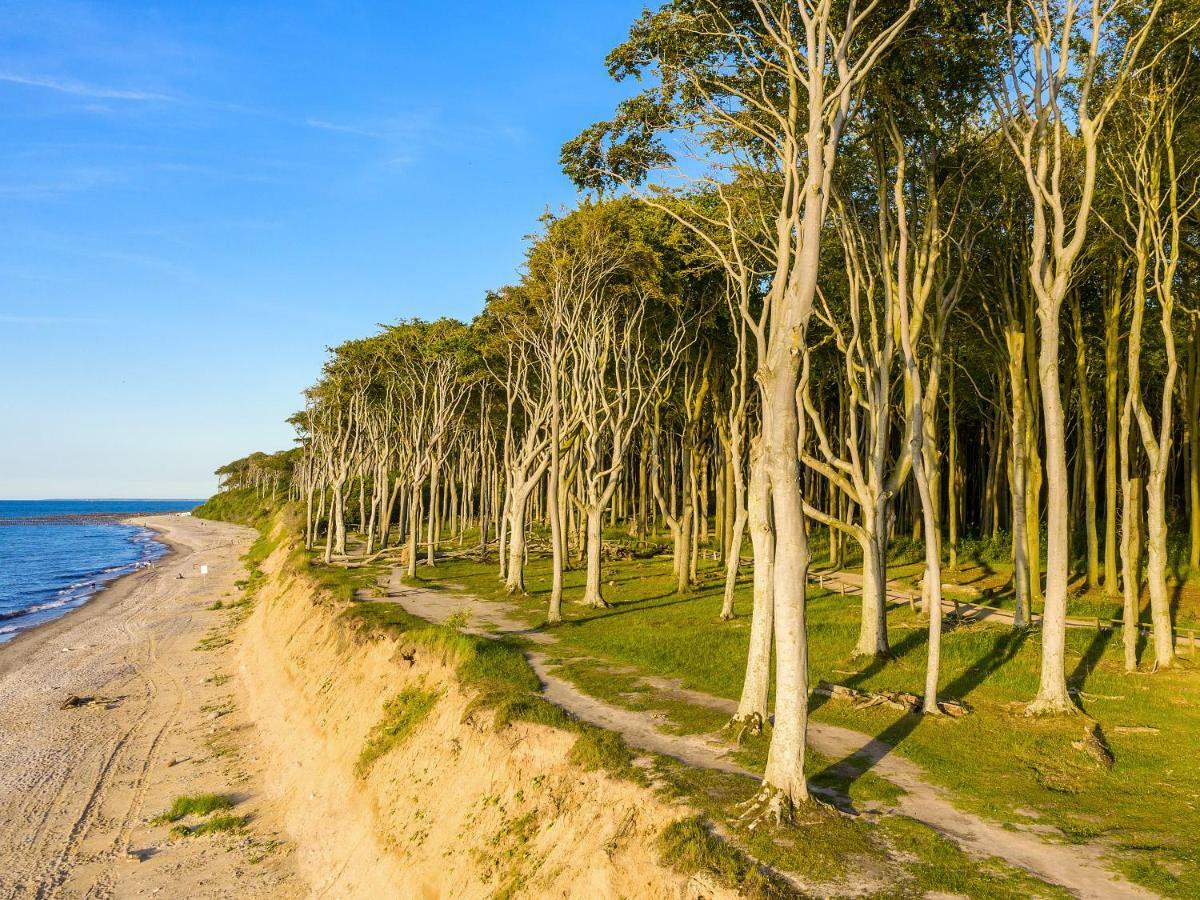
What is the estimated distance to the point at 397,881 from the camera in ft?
47.4

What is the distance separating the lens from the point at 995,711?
50.7 feet

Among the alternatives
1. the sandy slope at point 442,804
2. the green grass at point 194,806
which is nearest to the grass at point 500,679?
the sandy slope at point 442,804

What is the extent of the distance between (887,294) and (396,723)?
1676 cm

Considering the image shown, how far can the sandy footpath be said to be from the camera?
16.2m

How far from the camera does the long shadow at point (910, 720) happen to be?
41.1ft

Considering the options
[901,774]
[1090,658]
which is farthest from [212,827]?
[1090,658]

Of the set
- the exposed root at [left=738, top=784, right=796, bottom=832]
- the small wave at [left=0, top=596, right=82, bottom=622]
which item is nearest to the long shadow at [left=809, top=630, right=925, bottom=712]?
the exposed root at [left=738, top=784, right=796, bottom=832]

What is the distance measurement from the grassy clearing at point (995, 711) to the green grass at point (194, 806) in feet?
31.4

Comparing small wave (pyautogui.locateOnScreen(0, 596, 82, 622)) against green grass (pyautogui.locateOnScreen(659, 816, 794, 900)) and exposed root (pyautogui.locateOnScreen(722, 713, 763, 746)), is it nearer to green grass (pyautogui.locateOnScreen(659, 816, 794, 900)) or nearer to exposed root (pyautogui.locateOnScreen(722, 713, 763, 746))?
exposed root (pyautogui.locateOnScreen(722, 713, 763, 746))

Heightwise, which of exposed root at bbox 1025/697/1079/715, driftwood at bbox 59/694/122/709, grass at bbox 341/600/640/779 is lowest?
driftwood at bbox 59/694/122/709

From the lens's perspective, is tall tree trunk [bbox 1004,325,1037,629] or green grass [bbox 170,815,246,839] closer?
green grass [bbox 170,815,246,839]

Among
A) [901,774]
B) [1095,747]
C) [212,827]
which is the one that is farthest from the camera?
[212,827]

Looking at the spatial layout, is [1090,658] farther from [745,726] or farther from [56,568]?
[56,568]

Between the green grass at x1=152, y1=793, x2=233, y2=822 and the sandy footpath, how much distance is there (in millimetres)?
340
